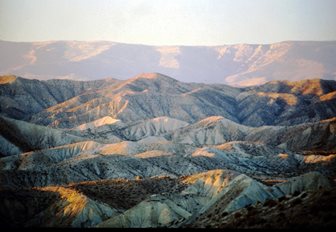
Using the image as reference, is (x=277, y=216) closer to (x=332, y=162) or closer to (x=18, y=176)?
(x=18, y=176)

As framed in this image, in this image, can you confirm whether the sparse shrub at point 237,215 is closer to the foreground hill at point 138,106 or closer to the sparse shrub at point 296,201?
the sparse shrub at point 296,201

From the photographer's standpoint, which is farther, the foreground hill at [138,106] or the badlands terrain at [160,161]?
the foreground hill at [138,106]

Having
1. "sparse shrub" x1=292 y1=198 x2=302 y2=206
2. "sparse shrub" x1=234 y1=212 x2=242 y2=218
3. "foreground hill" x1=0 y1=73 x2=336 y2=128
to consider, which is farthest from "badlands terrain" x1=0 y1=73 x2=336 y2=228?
"foreground hill" x1=0 y1=73 x2=336 y2=128

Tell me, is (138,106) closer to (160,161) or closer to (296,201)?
(160,161)

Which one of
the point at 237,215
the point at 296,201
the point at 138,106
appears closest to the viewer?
the point at 296,201

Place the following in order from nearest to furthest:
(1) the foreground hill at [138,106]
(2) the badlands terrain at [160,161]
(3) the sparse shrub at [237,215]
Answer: (3) the sparse shrub at [237,215] → (2) the badlands terrain at [160,161] → (1) the foreground hill at [138,106]

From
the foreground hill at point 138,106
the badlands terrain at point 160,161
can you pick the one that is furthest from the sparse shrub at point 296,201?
the foreground hill at point 138,106

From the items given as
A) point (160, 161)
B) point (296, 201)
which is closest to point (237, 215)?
point (296, 201)

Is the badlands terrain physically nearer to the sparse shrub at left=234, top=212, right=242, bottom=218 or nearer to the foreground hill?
the sparse shrub at left=234, top=212, right=242, bottom=218
